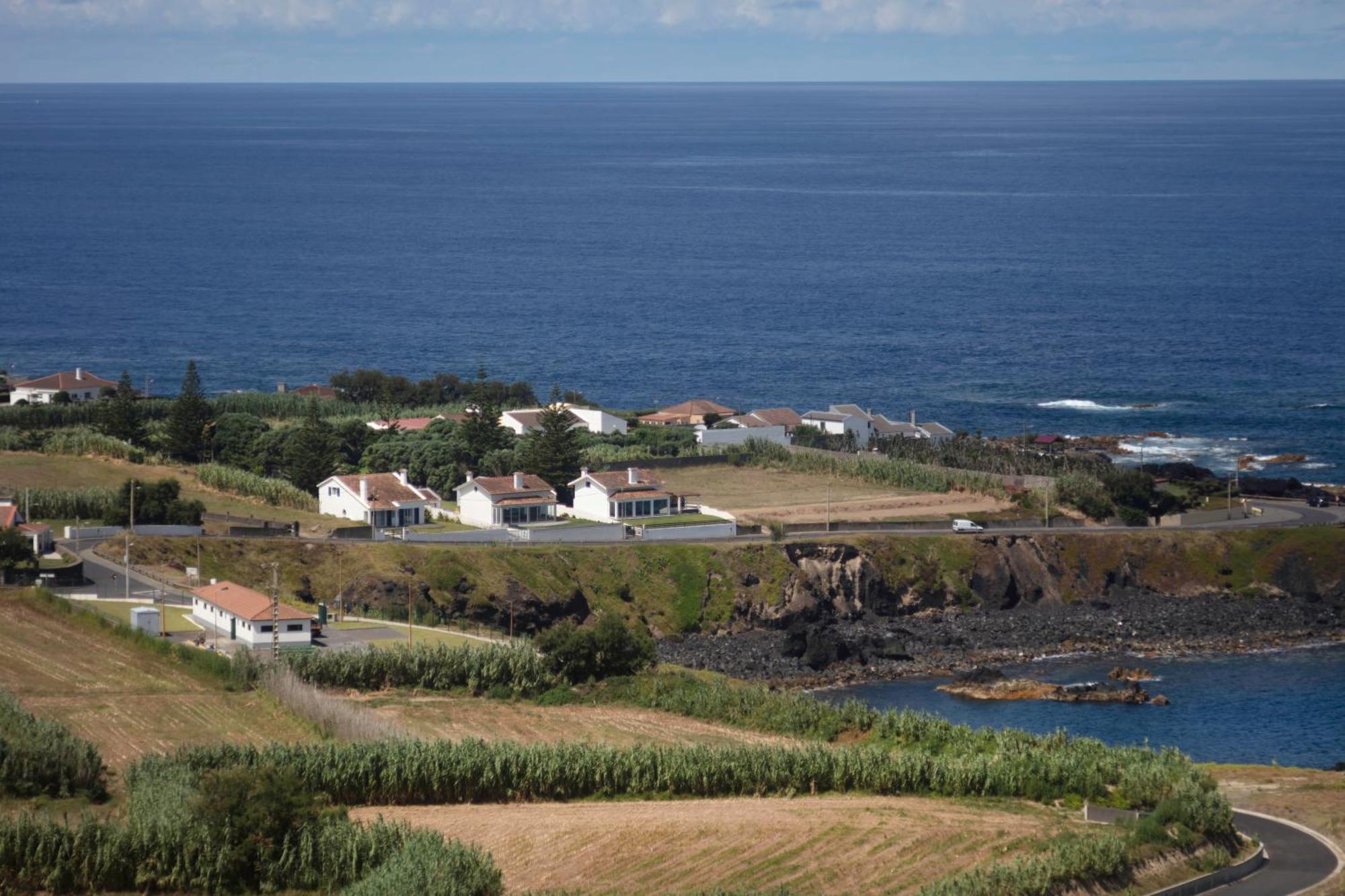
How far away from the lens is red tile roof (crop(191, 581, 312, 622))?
52.6m

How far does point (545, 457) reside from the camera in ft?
256

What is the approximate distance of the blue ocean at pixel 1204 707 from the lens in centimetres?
5406

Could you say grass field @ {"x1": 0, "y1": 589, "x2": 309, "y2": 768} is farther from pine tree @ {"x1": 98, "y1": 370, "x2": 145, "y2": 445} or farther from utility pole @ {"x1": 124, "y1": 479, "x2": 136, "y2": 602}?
pine tree @ {"x1": 98, "y1": 370, "x2": 145, "y2": 445}

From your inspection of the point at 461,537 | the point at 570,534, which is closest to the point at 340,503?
the point at 461,537

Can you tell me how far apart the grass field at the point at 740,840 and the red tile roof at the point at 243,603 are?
16.1 m

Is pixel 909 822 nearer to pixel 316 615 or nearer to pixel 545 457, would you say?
pixel 316 615

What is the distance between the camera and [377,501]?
71750 millimetres

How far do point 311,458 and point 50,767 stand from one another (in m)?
42.8

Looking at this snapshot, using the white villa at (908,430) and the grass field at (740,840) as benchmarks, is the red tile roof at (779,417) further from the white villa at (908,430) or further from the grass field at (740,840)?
the grass field at (740,840)

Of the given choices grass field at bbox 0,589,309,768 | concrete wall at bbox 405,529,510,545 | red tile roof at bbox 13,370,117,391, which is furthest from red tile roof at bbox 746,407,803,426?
grass field at bbox 0,589,309,768

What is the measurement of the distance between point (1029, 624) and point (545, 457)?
22.0m

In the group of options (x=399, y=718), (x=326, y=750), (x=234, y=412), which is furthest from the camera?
(x=234, y=412)

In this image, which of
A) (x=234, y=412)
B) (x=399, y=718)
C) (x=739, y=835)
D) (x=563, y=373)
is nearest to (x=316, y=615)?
(x=399, y=718)

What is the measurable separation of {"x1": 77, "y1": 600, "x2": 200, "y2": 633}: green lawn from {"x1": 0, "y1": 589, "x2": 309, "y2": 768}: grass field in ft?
4.79
